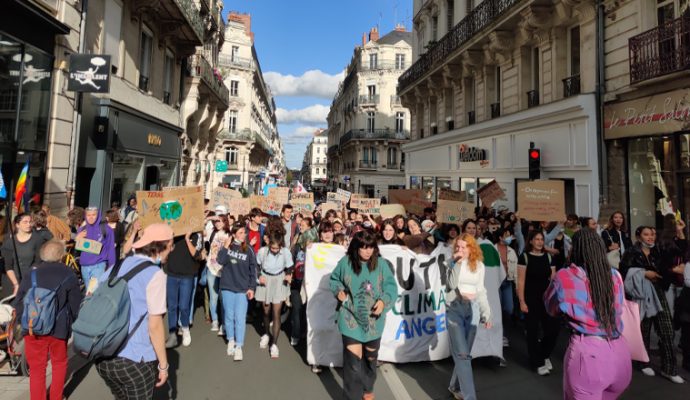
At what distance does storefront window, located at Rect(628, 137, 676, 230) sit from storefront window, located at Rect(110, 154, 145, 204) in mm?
14099

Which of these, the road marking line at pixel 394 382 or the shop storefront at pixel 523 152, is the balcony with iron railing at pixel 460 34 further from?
the road marking line at pixel 394 382

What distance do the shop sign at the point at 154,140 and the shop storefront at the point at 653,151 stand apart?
13908 mm

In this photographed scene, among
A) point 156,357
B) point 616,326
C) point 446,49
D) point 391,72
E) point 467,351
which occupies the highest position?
point 391,72

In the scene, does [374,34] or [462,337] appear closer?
[462,337]

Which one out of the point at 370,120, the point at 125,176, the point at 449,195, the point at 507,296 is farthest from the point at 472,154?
the point at 370,120

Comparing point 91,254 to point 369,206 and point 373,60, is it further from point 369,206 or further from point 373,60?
point 373,60

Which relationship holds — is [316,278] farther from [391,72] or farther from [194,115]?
[391,72]

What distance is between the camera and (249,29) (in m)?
40.5

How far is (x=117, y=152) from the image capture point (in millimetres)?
10672

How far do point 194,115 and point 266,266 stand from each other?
1609cm

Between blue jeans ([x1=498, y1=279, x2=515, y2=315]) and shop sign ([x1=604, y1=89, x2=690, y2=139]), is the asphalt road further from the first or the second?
shop sign ([x1=604, y1=89, x2=690, y2=139])

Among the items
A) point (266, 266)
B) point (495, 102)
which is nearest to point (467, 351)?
point (266, 266)

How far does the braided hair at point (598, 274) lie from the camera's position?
246cm

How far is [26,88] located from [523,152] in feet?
44.9
